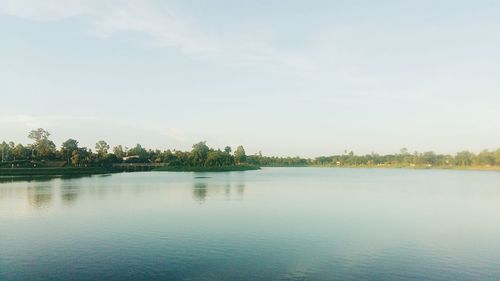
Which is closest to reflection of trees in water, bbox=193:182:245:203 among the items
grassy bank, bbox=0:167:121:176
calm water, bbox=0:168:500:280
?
calm water, bbox=0:168:500:280

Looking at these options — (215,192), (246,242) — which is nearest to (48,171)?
(215,192)

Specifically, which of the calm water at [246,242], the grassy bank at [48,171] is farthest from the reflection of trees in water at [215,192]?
the grassy bank at [48,171]

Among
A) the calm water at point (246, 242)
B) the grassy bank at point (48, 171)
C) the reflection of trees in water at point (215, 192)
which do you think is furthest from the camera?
the grassy bank at point (48, 171)

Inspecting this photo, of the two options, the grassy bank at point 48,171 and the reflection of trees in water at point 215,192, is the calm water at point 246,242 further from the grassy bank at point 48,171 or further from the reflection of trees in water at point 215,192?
the grassy bank at point 48,171

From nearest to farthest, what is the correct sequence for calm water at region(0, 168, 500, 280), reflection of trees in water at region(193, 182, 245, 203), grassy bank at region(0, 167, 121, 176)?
1. calm water at region(0, 168, 500, 280)
2. reflection of trees in water at region(193, 182, 245, 203)
3. grassy bank at region(0, 167, 121, 176)

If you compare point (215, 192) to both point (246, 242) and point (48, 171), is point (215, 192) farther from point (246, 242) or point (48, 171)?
point (48, 171)

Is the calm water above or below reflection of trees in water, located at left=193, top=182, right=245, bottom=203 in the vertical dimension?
below

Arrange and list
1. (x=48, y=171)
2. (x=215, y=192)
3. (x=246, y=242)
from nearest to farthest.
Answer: (x=246, y=242) → (x=215, y=192) → (x=48, y=171)

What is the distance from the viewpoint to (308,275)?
938 inches

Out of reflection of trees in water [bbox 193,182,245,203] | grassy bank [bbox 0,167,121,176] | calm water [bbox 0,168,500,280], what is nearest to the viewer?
calm water [bbox 0,168,500,280]

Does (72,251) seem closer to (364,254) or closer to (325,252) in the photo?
(325,252)

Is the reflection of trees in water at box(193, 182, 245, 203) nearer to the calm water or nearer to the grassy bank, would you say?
the calm water

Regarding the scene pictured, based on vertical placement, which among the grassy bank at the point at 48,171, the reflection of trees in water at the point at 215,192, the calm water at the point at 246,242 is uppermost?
the grassy bank at the point at 48,171

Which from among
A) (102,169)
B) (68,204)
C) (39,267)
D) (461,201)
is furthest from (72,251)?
(102,169)
